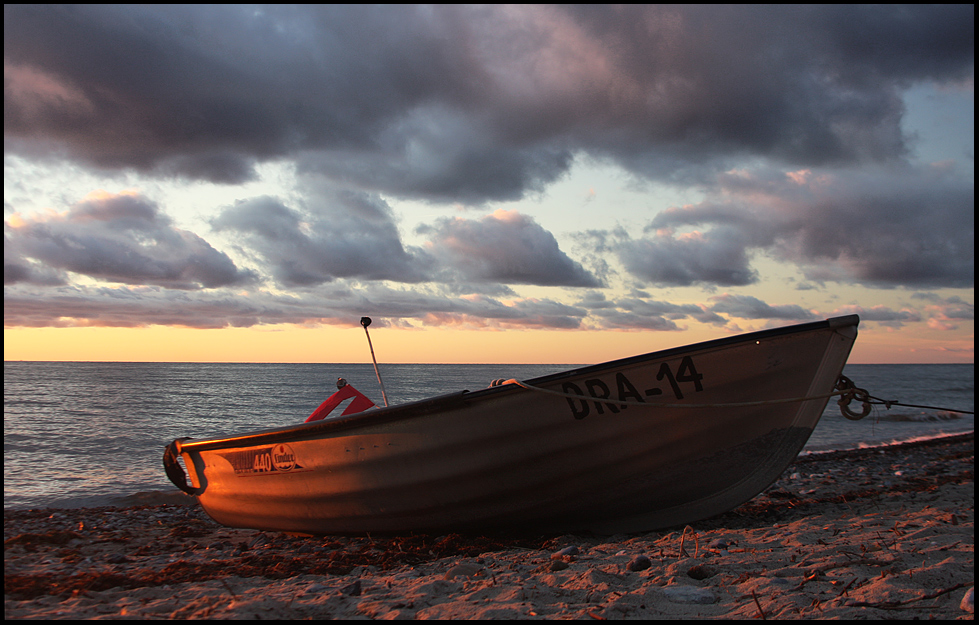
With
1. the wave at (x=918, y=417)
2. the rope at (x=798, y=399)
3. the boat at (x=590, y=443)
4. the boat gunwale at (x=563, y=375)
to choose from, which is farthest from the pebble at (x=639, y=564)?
the wave at (x=918, y=417)

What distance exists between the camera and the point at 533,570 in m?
3.78

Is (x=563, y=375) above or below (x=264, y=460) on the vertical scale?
above

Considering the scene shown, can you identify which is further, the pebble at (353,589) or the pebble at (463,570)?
the pebble at (463,570)

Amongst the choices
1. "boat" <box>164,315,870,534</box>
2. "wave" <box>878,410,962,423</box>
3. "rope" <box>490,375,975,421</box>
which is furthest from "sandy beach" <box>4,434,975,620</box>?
"wave" <box>878,410,962,423</box>

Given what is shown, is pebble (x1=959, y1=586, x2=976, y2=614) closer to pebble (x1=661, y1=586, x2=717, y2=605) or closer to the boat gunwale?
pebble (x1=661, y1=586, x2=717, y2=605)

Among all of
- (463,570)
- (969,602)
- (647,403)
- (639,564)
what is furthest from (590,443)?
(969,602)

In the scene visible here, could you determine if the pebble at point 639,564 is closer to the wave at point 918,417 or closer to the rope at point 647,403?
the rope at point 647,403

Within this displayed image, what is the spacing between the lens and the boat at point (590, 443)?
4531mm

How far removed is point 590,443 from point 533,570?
1.30 m

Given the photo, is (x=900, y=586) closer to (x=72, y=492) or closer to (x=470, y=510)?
(x=470, y=510)

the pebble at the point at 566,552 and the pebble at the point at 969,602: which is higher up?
the pebble at the point at 969,602

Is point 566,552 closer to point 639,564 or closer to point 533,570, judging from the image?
point 533,570

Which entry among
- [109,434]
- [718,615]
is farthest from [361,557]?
[109,434]

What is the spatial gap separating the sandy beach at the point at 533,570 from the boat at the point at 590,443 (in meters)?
0.30
